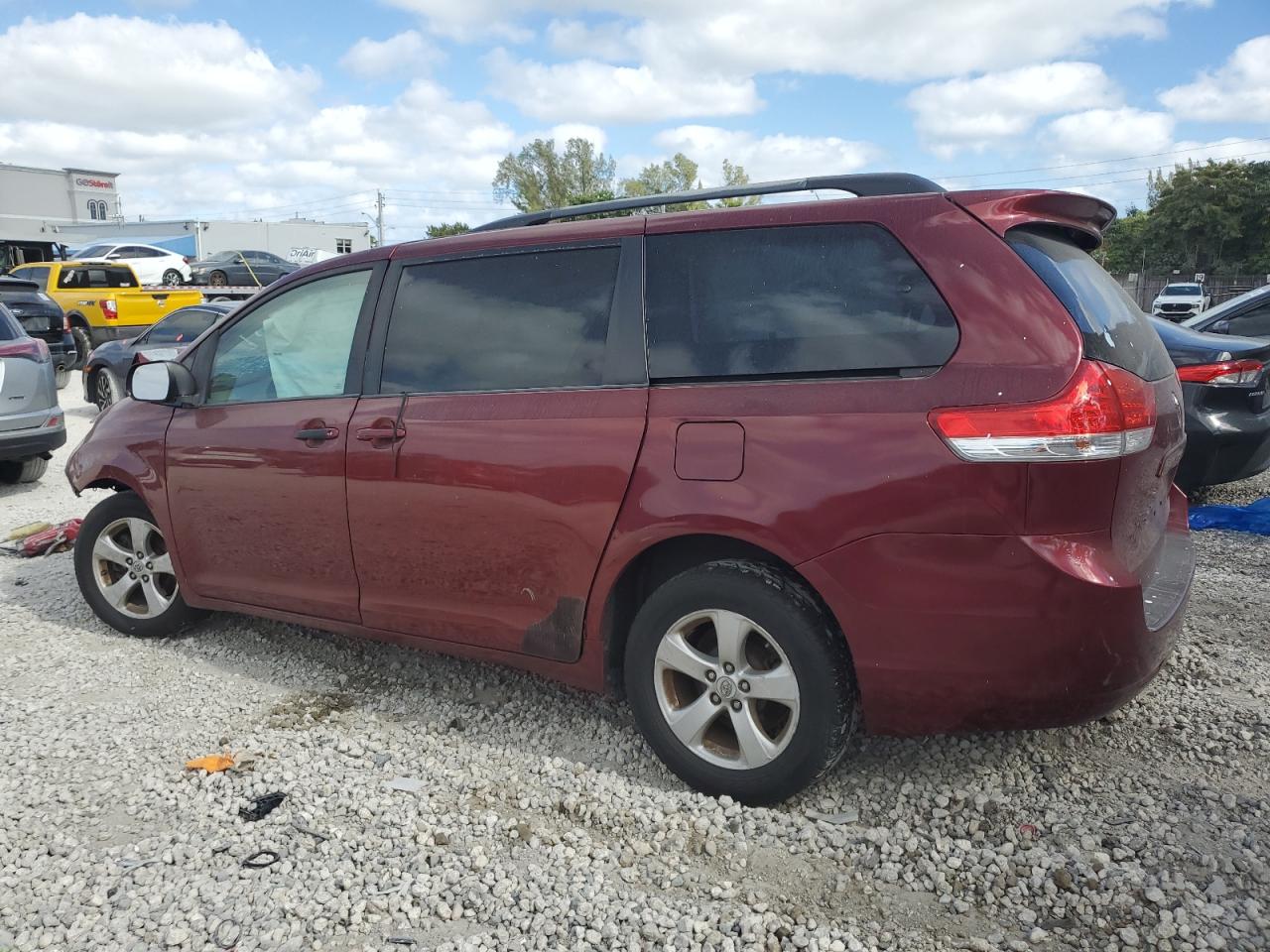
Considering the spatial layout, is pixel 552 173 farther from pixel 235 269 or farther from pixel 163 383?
pixel 163 383

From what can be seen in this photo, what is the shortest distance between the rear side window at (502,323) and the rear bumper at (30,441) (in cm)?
571

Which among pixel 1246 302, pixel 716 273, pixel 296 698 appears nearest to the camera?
pixel 716 273

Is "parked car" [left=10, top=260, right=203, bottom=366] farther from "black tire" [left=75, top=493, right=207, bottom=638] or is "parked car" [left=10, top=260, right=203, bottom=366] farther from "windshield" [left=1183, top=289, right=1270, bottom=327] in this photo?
"windshield" [left=1183, top=289, right=1270, bottom=327]

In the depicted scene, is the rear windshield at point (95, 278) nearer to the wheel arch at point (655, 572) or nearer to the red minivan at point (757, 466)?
the red minivan at point (757, 466)

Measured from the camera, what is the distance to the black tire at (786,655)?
2.84m

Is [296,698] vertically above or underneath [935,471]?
underneath

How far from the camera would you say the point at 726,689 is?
301cm

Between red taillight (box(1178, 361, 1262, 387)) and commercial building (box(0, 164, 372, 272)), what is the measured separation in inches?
1242

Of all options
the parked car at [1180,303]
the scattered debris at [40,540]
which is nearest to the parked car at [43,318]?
the scattered debris at [40,540]

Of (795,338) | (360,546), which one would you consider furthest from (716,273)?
(360,546)

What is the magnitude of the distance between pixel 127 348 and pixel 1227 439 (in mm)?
12749

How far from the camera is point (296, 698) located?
4055mm

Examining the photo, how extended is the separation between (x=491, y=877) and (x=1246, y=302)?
7.43 metres

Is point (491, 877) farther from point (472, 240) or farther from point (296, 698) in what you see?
point (472, 240)
